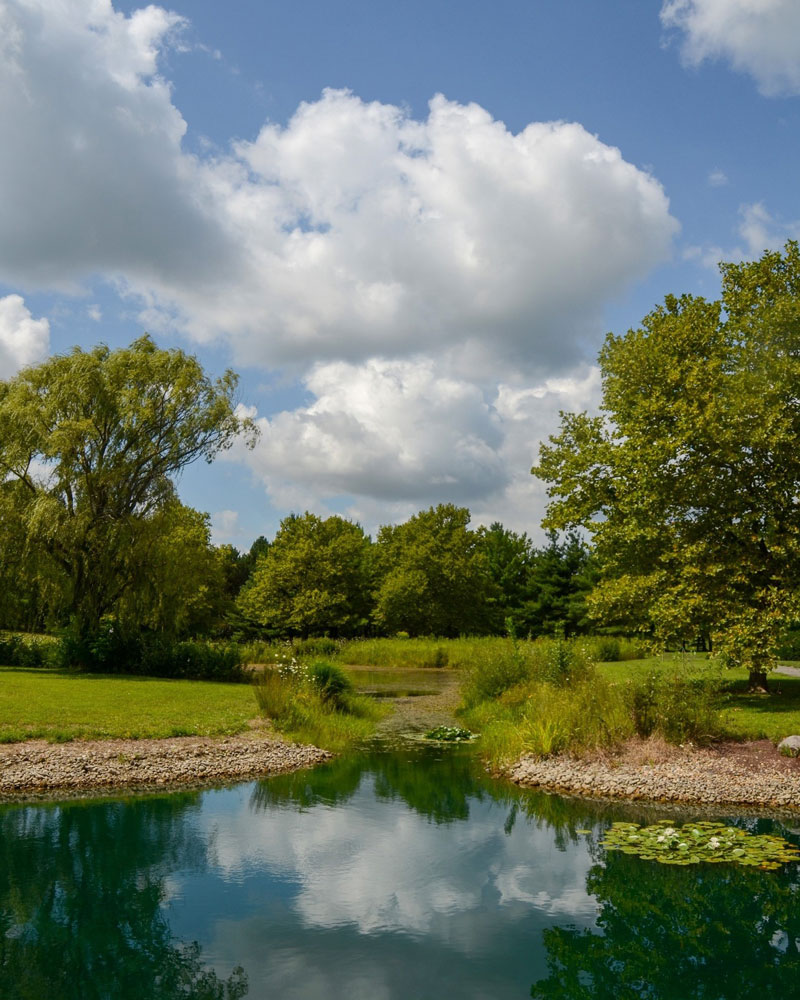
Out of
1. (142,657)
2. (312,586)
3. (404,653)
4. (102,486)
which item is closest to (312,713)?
(142,657)

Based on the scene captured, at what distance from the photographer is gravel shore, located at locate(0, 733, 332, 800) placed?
1281cm

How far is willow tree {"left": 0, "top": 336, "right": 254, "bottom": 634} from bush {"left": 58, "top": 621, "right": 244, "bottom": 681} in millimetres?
741

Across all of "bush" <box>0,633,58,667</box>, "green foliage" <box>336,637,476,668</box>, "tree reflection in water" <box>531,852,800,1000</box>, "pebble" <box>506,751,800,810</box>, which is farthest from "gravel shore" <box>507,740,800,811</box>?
"green foliage" <box>336,637,476,668</box>

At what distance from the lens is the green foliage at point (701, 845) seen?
31.8ft

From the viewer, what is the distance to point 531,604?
57.9 metres

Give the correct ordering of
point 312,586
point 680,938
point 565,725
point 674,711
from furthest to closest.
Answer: point 312,586 → point 565,725 → point 674,711 → point 680,938

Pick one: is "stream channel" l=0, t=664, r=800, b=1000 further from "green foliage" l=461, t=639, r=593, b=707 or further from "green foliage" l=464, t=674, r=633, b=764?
"green foliage" l=461, t=639, r=593, b=707

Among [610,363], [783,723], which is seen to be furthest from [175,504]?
[783,723]

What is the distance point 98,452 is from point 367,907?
23.9m

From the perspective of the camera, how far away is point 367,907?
8.48 m

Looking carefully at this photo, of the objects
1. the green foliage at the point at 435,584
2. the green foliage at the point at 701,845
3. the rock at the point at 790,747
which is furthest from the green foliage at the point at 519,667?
the green foliage at the point at 435,584

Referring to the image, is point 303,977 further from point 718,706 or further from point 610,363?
point 610,363

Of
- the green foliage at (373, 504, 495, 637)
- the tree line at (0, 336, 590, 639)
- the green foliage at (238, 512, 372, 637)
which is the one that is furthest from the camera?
the green foliage at (238, 512, 372, 637)

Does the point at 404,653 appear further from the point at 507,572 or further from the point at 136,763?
the point at 136,763
